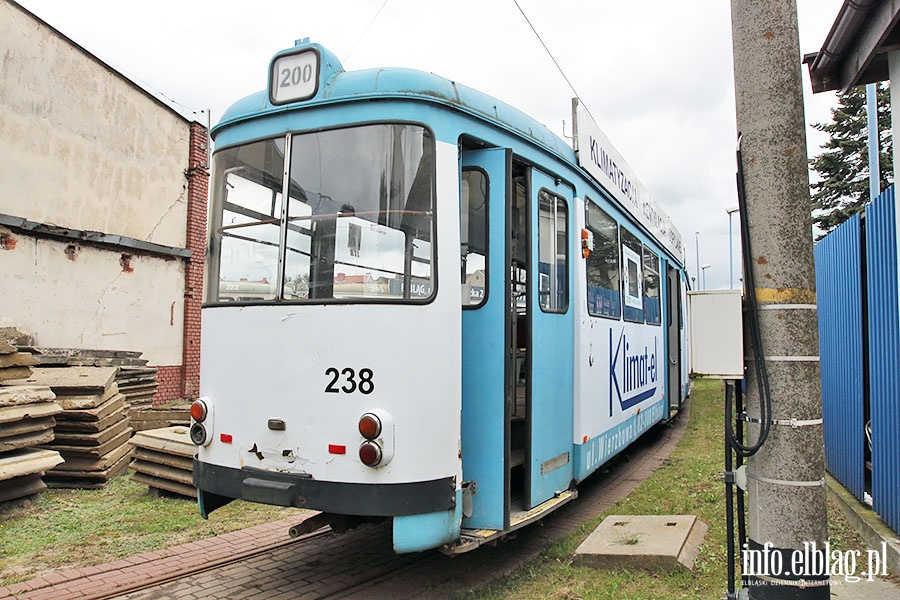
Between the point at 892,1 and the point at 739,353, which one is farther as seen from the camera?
the point at 892,1

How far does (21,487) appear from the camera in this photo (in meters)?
6.94

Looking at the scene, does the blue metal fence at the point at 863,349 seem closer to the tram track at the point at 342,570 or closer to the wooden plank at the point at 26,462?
the tram track at the point at 342,570

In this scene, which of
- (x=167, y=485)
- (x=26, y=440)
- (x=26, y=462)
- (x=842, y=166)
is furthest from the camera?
(x=842, y=166)

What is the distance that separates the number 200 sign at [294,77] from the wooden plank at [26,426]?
4.46 m

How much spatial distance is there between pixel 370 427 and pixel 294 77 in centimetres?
243

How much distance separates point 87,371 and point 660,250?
27.8ft

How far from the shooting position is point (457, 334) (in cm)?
464

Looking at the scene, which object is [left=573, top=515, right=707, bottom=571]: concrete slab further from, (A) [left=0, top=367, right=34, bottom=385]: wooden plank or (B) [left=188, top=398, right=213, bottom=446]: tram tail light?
(A) [left=0, top=367, right=34, bottom=385]: wooden plank

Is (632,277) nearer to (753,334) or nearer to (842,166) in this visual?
(753,334)

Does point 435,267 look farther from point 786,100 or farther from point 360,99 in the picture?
point 786,100

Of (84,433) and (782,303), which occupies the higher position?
(782,303)

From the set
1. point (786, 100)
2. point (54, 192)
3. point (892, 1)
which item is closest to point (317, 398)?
point (786, 100)

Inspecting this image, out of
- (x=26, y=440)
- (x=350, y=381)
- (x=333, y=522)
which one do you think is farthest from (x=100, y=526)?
(x=350, y=381)

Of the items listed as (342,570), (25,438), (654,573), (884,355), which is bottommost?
(342,570)
